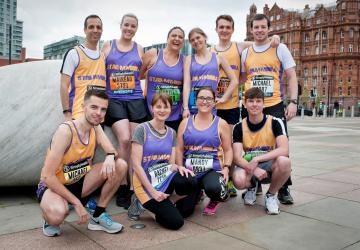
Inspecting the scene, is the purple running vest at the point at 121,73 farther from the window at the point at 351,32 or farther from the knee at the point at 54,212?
the window at the point at 351,32

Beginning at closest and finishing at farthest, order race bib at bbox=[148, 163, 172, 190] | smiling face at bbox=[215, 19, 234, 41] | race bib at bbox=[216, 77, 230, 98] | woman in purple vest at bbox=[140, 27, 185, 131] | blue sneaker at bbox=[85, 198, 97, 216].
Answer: blue sneaker at bbox=[85, 198, 97, 216] < race bib at bbox=[148, 163, 172, 190] < woman in purple vest at bbox=[140, 27, 185, 131] < smiling face at bbox=[215, 19, 234, 41] < race bib at bbox=[216, 77, 230, 98]

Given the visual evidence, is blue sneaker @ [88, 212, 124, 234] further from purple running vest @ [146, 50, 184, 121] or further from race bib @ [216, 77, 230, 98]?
Answer: race bib @ [216, 77, 230, 98]

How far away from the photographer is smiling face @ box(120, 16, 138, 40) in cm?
459

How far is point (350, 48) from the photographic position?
8844 centimetres

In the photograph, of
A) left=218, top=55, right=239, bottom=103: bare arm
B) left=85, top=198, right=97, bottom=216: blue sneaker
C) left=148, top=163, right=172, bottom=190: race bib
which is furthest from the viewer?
left=218, top=55, right=239, bottom=103: bare arm

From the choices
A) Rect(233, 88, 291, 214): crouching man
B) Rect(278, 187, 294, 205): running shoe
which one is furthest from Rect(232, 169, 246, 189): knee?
Rect(278, 187, 294, 205): running shoe

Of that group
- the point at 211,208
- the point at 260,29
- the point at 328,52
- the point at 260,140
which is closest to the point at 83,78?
the point at 211,208

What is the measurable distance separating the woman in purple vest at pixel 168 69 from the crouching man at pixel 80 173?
1.14 meters

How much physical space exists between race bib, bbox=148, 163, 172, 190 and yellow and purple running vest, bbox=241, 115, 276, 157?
112 centimetres

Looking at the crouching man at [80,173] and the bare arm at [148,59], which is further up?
the bare arm at [148,59]

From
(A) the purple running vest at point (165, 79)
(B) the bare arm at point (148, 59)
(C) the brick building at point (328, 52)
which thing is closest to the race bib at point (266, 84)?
(A) the purple running vest at point (165, 79)

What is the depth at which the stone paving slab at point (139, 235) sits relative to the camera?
129 inches

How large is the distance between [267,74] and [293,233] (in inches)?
83.6

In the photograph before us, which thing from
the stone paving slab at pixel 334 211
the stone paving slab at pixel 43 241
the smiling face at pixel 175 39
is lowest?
the stone paving slab at pixel 43 241
